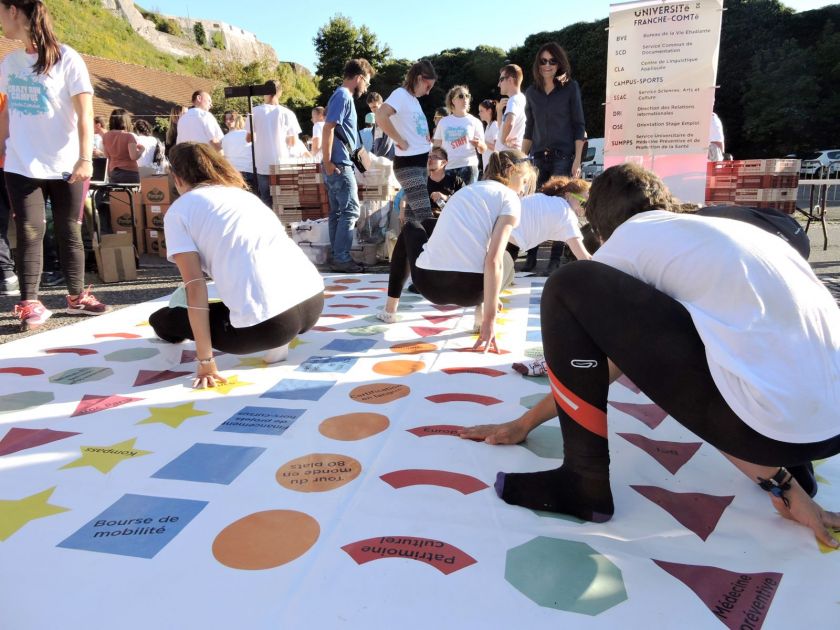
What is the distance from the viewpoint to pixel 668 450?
1.69m

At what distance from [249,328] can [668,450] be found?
1.51 meters

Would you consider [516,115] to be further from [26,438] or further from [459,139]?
[26,438]

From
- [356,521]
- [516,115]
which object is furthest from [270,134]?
[356,521]

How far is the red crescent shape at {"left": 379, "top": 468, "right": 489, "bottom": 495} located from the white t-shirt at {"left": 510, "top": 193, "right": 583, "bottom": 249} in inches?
69.5

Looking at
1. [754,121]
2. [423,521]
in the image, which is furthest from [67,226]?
[754,121]

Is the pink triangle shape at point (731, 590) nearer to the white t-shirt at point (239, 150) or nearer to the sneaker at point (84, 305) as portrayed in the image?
the sneaker at point (84, 305)

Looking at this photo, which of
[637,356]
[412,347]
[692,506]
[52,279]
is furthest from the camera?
[52,279]

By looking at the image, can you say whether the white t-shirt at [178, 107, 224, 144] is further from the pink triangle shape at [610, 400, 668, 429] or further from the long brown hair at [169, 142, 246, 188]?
the pink triangle shape at [610, 400, 668, 429]

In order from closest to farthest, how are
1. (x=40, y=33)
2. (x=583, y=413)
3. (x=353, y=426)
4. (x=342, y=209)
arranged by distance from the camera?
(x=583, y=413) < (x=353, y=426) < (x=40, y=33) < (x=342, y=209)

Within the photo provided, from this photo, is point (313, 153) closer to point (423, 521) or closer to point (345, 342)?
point (345, 342)

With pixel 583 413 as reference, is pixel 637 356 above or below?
above

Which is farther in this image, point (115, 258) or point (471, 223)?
point (115, 258)

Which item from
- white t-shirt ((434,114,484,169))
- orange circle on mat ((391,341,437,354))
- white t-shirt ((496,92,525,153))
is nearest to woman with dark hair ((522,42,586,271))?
white t-shirt ((496,92,525,153))

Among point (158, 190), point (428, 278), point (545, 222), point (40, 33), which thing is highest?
point (40, 33)
